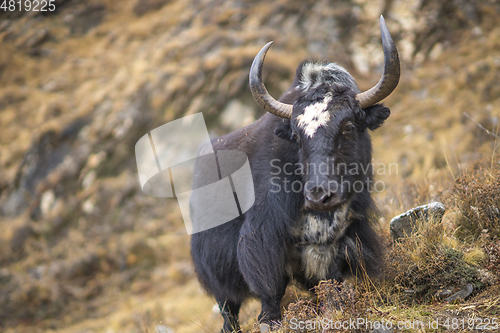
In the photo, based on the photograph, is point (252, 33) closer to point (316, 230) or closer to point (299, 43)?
point (299, 43)

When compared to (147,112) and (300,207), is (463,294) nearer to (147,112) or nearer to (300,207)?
(300,207)

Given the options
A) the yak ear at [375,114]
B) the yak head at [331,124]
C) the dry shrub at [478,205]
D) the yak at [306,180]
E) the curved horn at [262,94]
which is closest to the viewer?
the yak head at [331,124]

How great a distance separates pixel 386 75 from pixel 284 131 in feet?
3.55

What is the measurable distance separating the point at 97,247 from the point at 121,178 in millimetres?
2878

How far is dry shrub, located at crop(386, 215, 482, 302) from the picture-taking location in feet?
11.4

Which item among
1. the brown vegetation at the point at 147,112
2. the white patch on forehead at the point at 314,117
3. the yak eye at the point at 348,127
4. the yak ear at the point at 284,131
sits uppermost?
the white patch on forehead at the point at 314,117

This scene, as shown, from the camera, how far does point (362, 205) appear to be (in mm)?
3820

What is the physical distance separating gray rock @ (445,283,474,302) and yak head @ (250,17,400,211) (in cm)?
125

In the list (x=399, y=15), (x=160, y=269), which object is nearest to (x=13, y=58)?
(x=160, y=269)

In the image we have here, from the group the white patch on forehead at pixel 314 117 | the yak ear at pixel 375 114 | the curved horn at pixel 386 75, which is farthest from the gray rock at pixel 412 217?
the white patch on forehead at pixel 314 117

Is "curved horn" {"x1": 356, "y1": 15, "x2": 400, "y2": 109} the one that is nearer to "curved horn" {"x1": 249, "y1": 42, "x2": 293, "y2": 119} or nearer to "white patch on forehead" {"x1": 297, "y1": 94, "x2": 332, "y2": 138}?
"white patch on forehead" {"x1": 297, "y1": 94, "x2": 332, "y2": 138}

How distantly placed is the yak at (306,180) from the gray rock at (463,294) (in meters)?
0.73

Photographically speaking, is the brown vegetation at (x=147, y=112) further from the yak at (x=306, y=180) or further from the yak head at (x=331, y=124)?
the yak head at (x=331, y=124)

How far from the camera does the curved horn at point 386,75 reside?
127 inches
